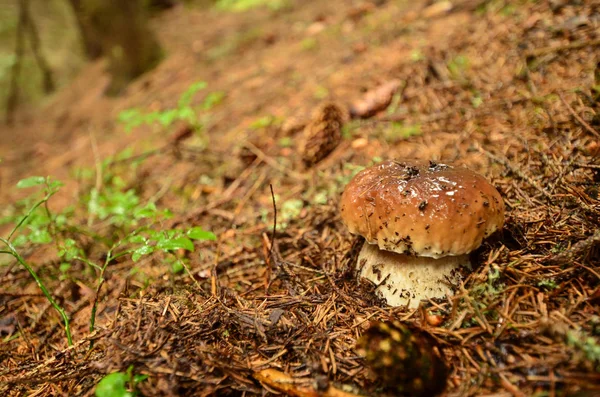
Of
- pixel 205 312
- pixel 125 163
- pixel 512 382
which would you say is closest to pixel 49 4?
pixel 125 163

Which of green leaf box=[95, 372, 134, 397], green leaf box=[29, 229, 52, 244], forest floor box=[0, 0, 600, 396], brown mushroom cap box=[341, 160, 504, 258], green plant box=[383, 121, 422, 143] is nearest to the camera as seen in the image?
green leaf box=[95, 372, 134, 397]

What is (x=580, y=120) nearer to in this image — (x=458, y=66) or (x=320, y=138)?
(x=458, y=66)

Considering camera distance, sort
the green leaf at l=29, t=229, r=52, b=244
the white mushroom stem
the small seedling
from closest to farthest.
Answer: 1. the white mushroom stem
2. the green leaf at l=29, t=229, r=52, b=244
3. the small seedling

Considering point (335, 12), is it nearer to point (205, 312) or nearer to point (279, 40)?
point (279, 40)

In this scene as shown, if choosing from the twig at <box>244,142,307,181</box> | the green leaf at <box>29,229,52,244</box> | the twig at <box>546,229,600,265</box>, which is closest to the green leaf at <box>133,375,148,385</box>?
the green leaf at <box>29,229,52,244</box>

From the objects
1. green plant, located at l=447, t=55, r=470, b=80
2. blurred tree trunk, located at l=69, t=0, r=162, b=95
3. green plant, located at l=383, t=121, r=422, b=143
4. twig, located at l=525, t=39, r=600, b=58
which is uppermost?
blurred tree trunk, located at l=69, t=0, r=162, b=95

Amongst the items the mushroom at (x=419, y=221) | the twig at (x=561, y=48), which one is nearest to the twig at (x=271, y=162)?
the mushroom at (x=419, y=221)

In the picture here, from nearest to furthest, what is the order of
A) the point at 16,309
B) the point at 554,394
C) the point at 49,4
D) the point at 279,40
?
1. the point at 554,394
2. the point at 16,309
3. the point at 279,40
4. the point at 49,4

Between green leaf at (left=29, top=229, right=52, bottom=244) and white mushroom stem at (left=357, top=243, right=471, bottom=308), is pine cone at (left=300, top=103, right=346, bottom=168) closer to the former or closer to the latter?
white mushroom stem at (left=357, top=243, right=471, bottom=308)
